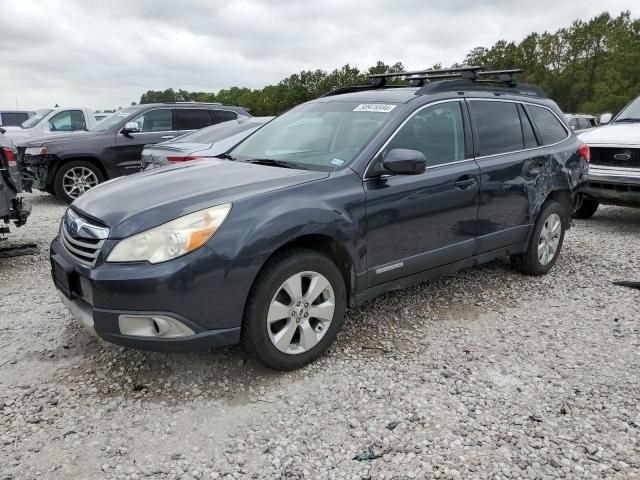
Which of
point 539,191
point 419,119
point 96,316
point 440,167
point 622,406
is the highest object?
point 419,119

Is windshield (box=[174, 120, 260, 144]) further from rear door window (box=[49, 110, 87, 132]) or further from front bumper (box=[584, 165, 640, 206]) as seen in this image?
rear door window (box=[49, 110, 87, 132])

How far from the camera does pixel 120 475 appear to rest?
236cm

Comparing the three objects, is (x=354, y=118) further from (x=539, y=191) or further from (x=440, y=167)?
(x=539, y=191)

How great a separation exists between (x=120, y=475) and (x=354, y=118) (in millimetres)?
2712

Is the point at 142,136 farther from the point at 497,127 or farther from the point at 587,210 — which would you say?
the point at 587,210

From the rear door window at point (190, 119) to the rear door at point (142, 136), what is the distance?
120mm

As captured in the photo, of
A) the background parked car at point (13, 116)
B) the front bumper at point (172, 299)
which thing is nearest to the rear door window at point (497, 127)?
the front bumper at point (172, 299)

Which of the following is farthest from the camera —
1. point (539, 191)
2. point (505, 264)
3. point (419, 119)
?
point (505, 264)

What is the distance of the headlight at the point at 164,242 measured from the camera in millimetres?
2701

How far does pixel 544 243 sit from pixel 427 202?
189 cm

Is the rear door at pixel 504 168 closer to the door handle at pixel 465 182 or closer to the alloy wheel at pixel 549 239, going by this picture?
the door handle at pixel 465 182

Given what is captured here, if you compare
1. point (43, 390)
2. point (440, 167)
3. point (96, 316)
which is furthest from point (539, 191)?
point (43, 390)

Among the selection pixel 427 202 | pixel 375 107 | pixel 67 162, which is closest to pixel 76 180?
pixel 67 162

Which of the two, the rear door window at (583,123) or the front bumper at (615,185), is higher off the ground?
the rear door window at (583,123)
